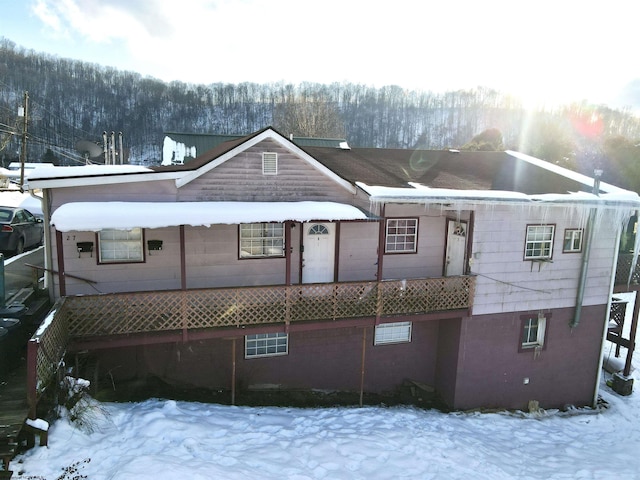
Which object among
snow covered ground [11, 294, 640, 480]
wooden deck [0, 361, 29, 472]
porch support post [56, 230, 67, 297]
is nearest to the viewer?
wooden deck [0, 361, 29, 472]

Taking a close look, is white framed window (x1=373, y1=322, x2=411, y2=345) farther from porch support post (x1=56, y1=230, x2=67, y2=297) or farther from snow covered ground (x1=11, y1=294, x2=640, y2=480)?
porch support post (x1=56, y1=230, x2=67, y2=297)

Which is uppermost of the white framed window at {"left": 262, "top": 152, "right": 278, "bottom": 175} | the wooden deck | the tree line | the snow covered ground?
the tree line

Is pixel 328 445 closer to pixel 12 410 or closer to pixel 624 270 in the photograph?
pixel 12 410

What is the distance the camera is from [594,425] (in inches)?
543

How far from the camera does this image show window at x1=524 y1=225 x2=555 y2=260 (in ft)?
43.0

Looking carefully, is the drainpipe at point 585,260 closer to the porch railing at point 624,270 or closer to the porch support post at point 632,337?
the porch railing at point 624,270

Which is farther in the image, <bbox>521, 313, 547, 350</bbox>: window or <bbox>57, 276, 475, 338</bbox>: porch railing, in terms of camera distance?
<bbox>521, 313, 547, 350</bbox>: window

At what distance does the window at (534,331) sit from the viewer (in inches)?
541

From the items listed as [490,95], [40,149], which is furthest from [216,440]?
[490,95]

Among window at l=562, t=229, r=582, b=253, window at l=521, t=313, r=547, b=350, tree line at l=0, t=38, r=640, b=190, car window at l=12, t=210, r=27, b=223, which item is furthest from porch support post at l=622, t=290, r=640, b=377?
tree line at l=0, t=38, r=640, b=190

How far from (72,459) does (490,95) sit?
144 m

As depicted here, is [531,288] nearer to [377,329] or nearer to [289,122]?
[377,329]

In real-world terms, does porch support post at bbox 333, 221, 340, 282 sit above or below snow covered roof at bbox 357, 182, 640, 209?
below

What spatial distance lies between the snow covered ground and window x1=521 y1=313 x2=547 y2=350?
2.27 meters
